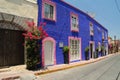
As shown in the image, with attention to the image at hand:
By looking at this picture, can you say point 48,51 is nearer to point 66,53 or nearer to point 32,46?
point 66,53

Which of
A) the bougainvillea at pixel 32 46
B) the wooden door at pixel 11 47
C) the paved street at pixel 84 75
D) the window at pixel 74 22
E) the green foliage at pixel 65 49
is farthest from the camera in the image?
the window at pixel 74 22

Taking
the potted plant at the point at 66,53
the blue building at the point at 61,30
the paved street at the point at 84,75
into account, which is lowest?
the paved street at the point at 84,75

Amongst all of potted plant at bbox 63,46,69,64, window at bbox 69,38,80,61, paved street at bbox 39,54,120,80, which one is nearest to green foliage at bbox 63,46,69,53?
potted plant at bbox 63,46,69,64

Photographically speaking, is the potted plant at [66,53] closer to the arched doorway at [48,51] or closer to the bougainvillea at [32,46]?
the arched doorway at [48,51]

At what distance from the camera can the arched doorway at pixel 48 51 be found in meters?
16.1

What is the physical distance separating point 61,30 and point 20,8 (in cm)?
622

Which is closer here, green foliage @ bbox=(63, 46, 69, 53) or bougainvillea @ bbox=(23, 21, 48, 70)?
bougainvillea @ bbox=(23, 21, 48, 70)

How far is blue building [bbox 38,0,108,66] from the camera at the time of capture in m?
16.4

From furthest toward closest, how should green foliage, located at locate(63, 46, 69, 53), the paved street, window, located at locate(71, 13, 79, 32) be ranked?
window, located at locate(71, 13, 79, 32)
green foliage, located at locate(63, 46, 69, 53)
the paved street

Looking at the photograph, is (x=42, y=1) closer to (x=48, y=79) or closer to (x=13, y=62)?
(x=13, y=62)

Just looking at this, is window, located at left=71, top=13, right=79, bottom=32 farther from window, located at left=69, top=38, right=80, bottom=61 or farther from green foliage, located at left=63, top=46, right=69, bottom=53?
green foliage, located at left=63, top=46, right=69, bottom=53

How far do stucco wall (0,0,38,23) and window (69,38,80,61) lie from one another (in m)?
7.47

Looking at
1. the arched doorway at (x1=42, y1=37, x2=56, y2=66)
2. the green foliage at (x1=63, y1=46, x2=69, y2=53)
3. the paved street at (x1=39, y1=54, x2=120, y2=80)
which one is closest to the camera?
the paved street at (x1=39, y1=54, x2=120, y2=80)

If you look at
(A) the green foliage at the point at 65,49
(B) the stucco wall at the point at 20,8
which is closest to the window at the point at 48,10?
(B) the stucco wall at the point at 20,8
